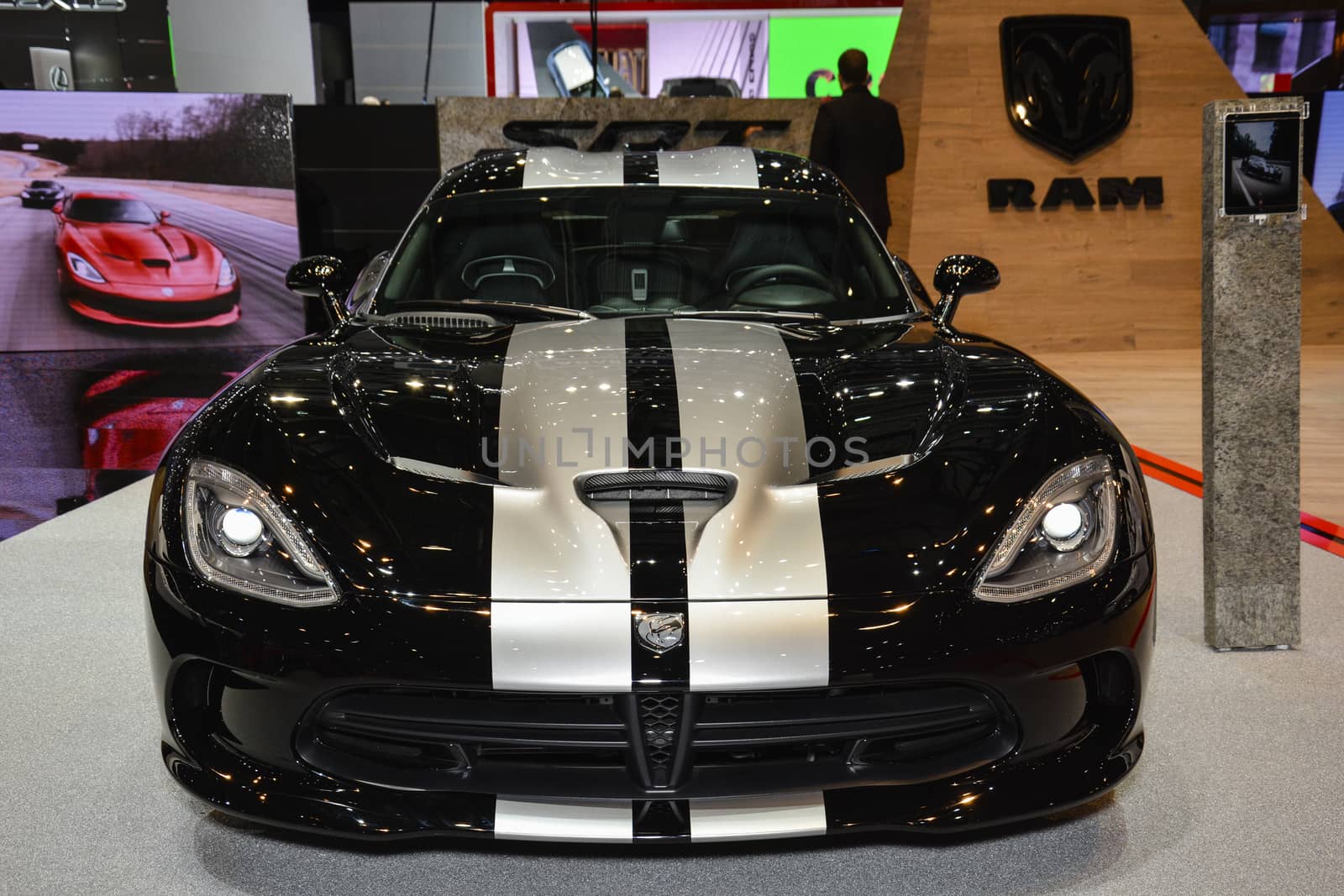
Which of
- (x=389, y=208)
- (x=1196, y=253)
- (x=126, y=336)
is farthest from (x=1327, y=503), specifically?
(x=126, y=336)

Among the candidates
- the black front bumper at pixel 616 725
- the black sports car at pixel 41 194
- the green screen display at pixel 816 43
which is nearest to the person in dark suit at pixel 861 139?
the black sports car at pixel 41 194

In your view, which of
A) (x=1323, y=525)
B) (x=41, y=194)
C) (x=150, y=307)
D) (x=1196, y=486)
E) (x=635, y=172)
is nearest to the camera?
(x=635, y=172)

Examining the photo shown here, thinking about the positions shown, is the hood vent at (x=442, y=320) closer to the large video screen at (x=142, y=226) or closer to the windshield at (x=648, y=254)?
the windshield at (x=648, y=254)

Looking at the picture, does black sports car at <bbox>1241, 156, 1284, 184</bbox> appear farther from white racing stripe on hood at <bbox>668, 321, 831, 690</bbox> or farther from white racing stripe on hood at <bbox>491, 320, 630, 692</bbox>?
white racing stripe on hood at <bbox>491, 320, 630, 692</bbox>

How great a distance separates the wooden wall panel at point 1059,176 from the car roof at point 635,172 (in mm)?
4950

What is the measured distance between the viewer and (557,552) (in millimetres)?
1588

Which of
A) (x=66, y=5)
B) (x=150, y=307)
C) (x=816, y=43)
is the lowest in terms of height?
(x=150, y=307)

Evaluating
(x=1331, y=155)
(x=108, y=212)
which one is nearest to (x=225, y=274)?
(x=108, y=212)

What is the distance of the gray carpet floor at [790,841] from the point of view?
176 centimetres

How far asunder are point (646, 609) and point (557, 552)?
153 mm

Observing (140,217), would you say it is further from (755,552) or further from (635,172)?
(755,552)

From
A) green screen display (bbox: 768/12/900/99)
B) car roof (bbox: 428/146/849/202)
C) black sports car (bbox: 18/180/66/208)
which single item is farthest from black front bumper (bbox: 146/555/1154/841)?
green screen display (bbox: 768/12/900/99)

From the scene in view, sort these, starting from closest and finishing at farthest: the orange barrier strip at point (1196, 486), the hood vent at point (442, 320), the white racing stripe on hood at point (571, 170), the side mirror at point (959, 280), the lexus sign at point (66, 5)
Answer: the hood vent at point (442, 320) < the side mirror at point (959, 280) < the white racing stripe on hood at point (571, 170) < the orange barrier strip at point (1196, 486) < the lexus sign at point (66, 5)

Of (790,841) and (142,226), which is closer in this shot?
(790,841)
